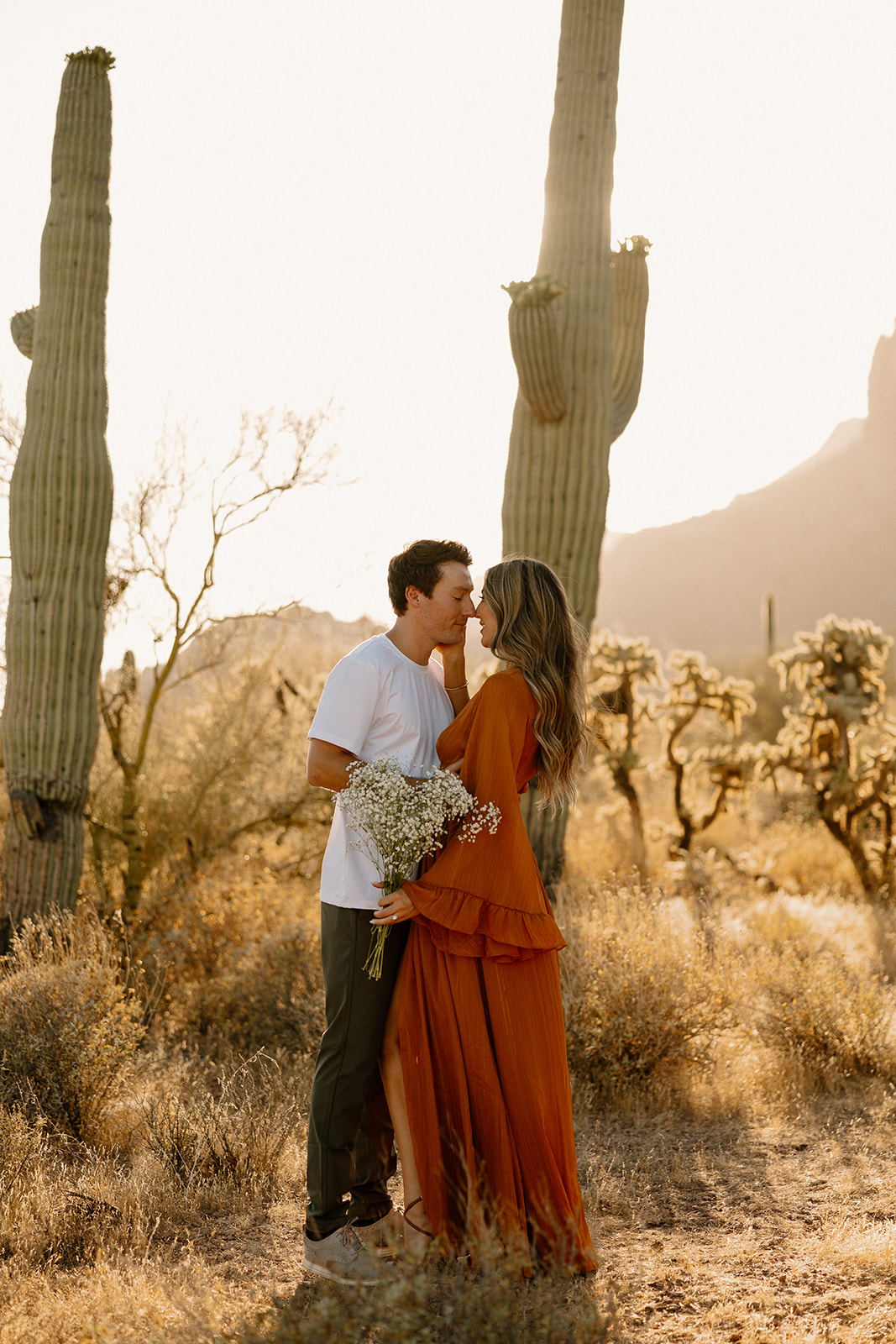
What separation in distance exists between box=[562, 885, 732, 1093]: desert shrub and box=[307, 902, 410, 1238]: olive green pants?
199 centimetres

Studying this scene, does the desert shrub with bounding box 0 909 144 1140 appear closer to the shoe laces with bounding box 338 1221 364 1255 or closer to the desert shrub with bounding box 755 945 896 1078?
the shoe laces with bounding box 338 1221 364 1255

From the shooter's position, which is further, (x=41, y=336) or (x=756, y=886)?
(x=756, y=886)

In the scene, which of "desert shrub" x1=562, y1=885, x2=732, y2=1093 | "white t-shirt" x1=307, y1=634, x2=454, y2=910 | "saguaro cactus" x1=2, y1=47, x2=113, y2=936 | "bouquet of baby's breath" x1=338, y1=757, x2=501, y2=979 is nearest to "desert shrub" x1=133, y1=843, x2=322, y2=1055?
"saguaro cactus" x1=2, y1=47, x2=113, y2=936

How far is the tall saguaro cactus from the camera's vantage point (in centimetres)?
628

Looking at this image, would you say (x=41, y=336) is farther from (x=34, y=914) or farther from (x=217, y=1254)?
(x=217, y=1254)

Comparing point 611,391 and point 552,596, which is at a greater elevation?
point 611,391

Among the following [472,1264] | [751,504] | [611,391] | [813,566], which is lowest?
[472,1264]

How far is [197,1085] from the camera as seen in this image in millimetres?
4414

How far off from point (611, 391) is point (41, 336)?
3665 mm

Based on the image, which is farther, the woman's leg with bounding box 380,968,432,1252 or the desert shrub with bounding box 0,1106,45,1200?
the desert shrub with bounding box 0,1106,45,1200

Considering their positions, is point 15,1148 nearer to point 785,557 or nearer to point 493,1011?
point 493,1011

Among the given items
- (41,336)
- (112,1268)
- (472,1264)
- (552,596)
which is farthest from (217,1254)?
(41,336)

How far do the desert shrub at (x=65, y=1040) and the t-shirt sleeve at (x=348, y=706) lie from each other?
7.02ft

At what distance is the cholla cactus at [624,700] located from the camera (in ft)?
29.6
